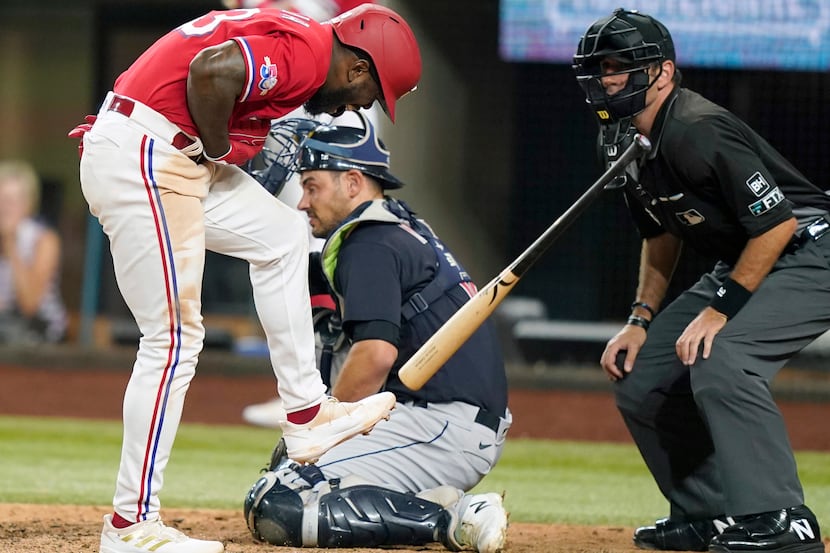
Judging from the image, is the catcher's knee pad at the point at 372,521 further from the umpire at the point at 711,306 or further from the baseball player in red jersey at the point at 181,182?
the umpire at the point at 711,306

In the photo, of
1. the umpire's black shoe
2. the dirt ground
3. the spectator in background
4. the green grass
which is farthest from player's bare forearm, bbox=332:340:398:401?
the spectator in background

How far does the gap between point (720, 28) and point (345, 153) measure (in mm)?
6957

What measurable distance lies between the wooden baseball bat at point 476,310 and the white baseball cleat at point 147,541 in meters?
0.83

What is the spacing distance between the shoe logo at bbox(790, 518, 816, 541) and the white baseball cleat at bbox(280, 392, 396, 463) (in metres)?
1.29

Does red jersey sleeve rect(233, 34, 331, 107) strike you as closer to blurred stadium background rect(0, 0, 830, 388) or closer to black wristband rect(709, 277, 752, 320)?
black wristband rect(709, 277, 752, 320)

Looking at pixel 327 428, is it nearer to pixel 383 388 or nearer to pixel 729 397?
pixel 383 388

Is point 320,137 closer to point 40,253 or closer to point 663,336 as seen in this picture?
point 663,336

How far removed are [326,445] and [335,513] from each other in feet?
1.12

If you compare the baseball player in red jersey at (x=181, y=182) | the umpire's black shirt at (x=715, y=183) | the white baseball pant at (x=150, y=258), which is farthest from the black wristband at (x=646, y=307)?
the white baseball pant at (x=150, y=258)

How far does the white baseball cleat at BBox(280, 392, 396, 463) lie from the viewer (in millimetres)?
3779

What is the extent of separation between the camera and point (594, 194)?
4.05 meters

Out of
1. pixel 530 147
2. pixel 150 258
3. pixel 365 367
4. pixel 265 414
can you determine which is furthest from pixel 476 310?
pixel 530 147

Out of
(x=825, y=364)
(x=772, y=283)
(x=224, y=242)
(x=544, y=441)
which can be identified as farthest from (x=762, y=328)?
(x=825, y=364)

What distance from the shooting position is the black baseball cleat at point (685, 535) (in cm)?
434
